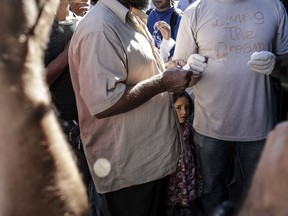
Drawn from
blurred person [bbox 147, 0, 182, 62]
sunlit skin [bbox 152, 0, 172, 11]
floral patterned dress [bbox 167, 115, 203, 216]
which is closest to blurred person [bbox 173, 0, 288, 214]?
floral patterned dress [bbox 167, 115, 203, 216]

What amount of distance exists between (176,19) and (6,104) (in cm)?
334

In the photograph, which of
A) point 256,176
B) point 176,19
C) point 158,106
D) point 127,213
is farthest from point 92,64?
point 176,19

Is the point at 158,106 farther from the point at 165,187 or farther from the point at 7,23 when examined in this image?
the point at 7,23

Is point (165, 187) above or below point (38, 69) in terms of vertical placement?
below

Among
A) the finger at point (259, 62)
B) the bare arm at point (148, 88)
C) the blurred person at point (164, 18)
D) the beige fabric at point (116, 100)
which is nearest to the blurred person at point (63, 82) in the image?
the beige fabric at point (116, 100)

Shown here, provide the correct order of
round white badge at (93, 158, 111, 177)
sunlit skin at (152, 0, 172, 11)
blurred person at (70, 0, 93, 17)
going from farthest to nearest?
sunlit skin at (152, 0, 172, 11)
blurred person at (70, 0, 93, 17)
round white badge at (93, 158, 111, 177)

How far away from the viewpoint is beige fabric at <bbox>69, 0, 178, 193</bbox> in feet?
6.15

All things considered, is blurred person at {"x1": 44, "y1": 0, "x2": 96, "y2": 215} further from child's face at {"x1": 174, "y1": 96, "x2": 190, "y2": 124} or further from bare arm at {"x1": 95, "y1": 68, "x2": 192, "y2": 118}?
child's face at {"x1": 174, "y1": 96, "x2": 190, "y2": 124}

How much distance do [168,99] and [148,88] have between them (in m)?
0.19

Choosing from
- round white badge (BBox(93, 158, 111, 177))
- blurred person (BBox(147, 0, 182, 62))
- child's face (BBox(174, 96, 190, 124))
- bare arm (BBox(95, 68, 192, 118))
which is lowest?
blurred person (BBox(147, 0, 182, 62))

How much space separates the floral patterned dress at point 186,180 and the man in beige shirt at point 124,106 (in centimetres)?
27

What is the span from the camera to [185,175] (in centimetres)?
251

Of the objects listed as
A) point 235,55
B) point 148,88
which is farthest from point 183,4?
point 148,88

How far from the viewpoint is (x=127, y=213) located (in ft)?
7.09
